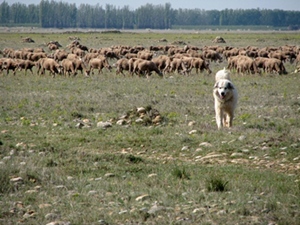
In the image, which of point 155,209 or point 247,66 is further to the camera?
point 247,66

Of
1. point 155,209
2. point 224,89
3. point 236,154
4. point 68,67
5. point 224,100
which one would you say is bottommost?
point 68,67

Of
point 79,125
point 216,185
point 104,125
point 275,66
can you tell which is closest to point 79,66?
point 275,66

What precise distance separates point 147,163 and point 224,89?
3869 millimetres

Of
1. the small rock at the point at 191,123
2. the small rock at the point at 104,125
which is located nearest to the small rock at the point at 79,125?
the small rock at the point at 104,125

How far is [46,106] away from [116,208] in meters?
9.63

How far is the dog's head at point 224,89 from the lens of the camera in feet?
39.3

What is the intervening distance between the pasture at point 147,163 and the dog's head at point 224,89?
2.55 ft

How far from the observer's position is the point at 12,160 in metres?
8.63

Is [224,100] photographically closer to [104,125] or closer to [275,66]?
[104,125]

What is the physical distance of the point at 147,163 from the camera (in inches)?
344

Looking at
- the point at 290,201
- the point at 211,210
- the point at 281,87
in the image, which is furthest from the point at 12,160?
the point at 281,87

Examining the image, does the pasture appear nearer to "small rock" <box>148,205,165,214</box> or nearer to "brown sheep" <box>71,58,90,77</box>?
"small rock" <box>148,205,165,214</box>

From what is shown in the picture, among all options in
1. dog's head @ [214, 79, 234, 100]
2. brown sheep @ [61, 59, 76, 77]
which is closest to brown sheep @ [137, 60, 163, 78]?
brown sheep @ [61, 59, 76, 77]

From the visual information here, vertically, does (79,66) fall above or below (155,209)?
below
